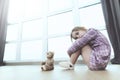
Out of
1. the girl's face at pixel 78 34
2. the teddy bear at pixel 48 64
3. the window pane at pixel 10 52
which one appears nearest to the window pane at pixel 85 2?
the girl's face at pixel 78 34

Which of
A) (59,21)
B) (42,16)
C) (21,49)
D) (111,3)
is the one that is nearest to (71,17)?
(59,21)

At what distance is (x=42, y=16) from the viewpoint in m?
2.84

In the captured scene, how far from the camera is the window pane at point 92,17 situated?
7.51ft

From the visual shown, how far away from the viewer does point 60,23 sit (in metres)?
2.71

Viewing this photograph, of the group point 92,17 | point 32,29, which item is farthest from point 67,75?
point 32,29

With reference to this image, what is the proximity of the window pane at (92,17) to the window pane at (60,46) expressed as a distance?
409 mm

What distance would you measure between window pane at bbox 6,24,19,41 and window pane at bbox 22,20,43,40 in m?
0.22

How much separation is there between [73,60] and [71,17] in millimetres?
1442

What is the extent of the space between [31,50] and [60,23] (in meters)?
0.80

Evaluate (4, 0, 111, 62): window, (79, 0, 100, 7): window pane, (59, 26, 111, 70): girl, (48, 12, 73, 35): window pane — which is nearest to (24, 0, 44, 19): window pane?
(4, 0, 111, 62): window

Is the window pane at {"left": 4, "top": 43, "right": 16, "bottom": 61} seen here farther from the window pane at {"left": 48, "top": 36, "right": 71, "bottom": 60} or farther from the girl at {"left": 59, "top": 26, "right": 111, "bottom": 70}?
the girl at {"left": 59, "top": 26, "right": 111, "bottom": 70}

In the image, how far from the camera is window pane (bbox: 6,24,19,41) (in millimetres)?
3124

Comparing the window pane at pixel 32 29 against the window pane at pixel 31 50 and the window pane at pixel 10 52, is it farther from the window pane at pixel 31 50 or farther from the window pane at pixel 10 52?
the window pane at pixel 10 52

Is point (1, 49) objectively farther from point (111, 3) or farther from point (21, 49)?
point (111, 3)
